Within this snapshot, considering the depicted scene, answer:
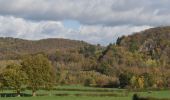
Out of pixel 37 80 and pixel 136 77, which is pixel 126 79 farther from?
pixel 37 80

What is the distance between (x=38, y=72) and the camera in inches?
4370

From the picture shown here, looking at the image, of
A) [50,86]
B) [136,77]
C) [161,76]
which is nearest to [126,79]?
[136,77]

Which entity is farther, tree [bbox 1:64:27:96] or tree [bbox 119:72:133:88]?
tree [bbox 119:72:133:88]

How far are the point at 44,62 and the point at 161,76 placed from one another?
3268 inches

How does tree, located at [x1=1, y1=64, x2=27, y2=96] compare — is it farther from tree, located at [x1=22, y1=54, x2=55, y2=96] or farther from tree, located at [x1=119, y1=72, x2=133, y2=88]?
tree, located at [x1=119, y1=72, x2=133, y2=88]

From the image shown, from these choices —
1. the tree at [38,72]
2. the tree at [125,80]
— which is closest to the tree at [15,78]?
the tree at [38,72]

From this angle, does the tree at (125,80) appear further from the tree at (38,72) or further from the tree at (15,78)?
the tree at (15,78)

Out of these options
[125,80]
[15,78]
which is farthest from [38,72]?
[125,80]

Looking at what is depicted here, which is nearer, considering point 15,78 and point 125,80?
point 15,78

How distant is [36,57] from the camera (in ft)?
368

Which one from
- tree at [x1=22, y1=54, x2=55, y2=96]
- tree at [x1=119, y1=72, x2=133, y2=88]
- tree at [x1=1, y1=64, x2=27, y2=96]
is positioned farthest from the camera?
tree at [x1=119, y1=72, x2=133, y2=88]

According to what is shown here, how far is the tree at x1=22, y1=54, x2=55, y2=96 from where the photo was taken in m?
111

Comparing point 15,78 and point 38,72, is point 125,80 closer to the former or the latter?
point 38,72

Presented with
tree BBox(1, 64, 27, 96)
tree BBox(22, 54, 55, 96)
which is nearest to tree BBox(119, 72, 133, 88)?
tree BBox(22, 54, 55, 96)
